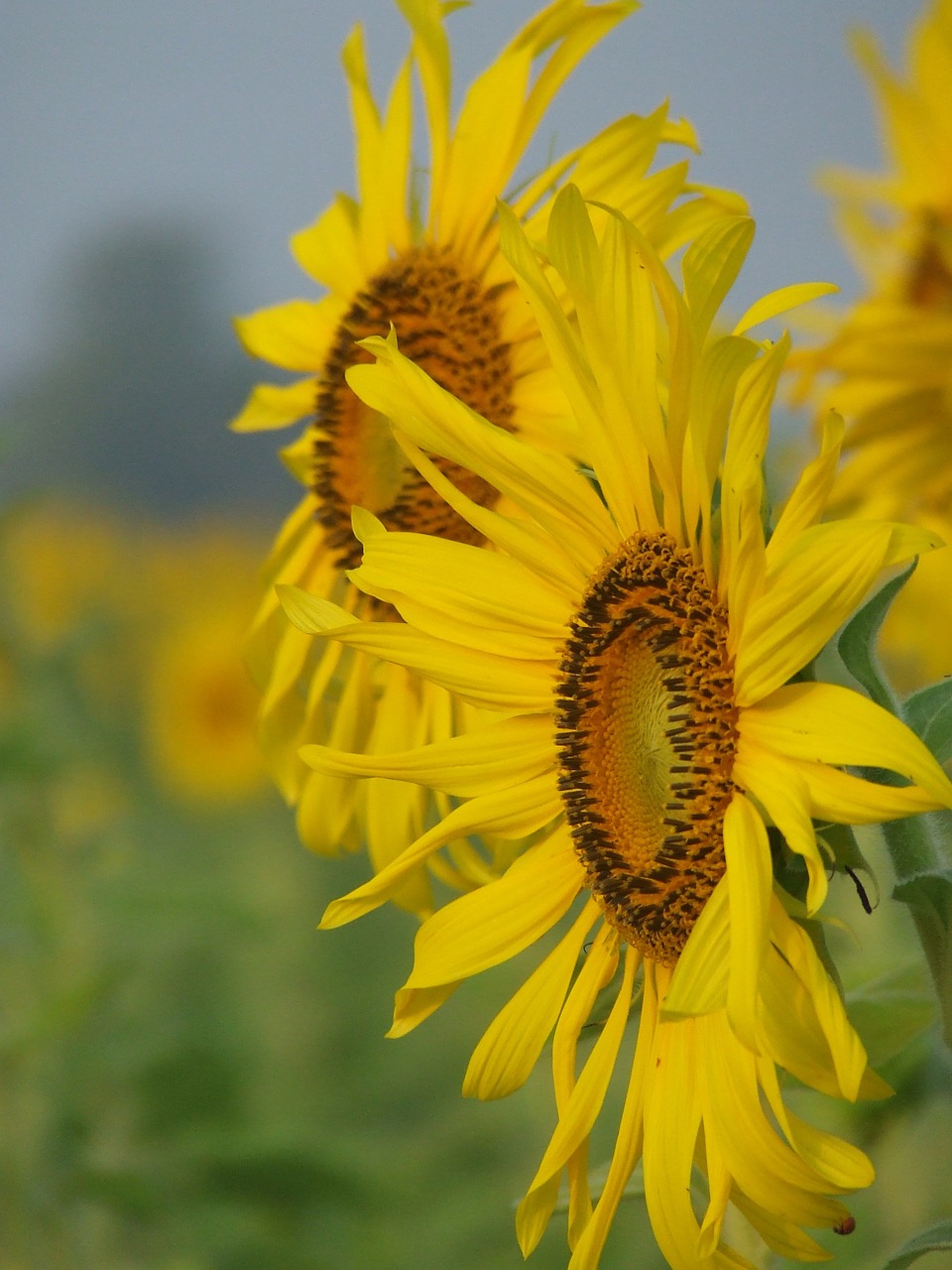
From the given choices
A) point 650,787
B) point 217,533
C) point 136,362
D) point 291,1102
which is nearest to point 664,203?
point 650,787

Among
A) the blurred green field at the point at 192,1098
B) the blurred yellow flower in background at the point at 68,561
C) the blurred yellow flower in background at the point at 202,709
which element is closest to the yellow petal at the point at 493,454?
the blurred green field at the point at 192,1098

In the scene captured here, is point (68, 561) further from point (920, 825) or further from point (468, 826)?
point (920, 825)

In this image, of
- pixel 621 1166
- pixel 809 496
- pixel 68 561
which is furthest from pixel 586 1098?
pixel 68 561

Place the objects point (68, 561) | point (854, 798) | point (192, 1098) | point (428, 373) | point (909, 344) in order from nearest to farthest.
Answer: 1. point (854, 798)
2. point (428, 373)
3. point (909, 344)
4. point (192, 1098)
5. point (68, 561)

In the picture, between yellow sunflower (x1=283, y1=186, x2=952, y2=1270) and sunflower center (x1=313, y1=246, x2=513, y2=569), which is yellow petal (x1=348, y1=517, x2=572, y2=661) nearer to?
yellow sunflower (x1=283, y1=186, x2=952, y2=1270)

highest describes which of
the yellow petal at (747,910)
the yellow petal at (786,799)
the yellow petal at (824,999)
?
the yellow petal at (786,799)

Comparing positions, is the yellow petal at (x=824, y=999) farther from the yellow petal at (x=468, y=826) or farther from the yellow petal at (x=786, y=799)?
the yellow petal at (x=468, y=826)
